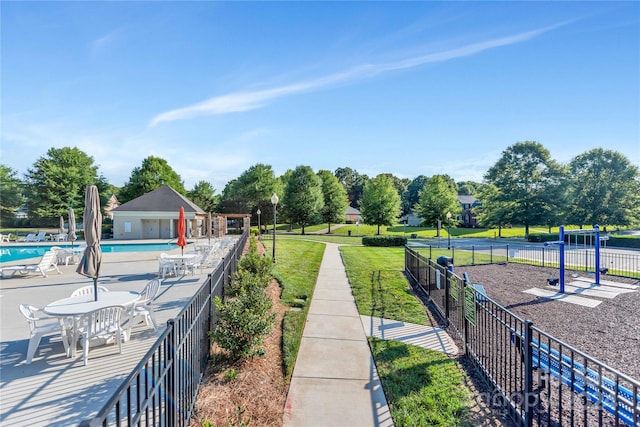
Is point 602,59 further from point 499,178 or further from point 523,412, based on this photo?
point 499,178

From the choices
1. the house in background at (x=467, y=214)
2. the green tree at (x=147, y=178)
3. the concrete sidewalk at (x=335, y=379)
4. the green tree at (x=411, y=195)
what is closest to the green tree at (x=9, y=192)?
the green tree at (x=147, y=178)

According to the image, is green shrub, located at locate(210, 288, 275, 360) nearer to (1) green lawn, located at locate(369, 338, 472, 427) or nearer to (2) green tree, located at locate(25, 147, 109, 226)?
(1) green lawn, located at locate(369, 338, 472, 427)

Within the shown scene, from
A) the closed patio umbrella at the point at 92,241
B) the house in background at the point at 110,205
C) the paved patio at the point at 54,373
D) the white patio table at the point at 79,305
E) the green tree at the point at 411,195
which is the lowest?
the paved patio at the point at 54,373

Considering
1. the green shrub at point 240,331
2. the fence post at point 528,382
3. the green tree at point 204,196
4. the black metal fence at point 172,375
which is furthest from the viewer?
the green tree at point 204,196

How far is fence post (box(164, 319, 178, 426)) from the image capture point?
285 centimetres

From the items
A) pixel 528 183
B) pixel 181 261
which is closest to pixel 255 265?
pixel 181 261

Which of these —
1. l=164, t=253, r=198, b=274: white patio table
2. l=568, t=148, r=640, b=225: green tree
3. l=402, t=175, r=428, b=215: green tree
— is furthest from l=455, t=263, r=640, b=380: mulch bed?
l=402, t=175, r=428, b=215: green tree

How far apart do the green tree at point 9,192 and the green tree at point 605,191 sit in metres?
72.1

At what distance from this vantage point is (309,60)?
13.2m

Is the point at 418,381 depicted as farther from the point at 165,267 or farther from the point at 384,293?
the point at 165,267

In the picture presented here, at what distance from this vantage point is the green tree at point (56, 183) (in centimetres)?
3931

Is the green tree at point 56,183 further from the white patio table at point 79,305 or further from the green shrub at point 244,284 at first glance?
the green shrub at point 244,284

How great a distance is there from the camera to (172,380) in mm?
2949

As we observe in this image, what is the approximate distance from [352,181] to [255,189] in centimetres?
5032
